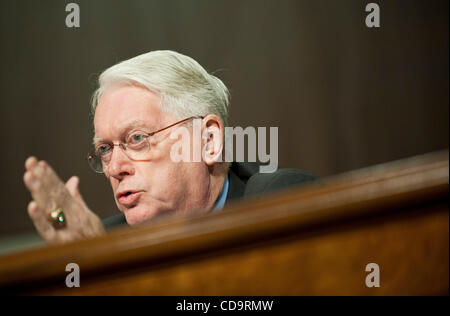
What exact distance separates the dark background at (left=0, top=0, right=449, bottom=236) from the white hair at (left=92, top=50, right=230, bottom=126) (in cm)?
11

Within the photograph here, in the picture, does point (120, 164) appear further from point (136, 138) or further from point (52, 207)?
point (52, 207)

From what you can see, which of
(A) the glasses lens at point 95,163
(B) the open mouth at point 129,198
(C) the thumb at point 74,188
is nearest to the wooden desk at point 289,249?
(C) the thumb at point 74,188

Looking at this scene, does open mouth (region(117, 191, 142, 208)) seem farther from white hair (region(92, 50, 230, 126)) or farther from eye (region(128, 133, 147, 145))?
white hair (region(92, 50, 230, 126))

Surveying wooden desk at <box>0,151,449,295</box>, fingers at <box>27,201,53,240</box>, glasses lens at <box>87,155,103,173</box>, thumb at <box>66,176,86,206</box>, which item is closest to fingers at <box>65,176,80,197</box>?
thumb at <box>66,176,86,206</box>

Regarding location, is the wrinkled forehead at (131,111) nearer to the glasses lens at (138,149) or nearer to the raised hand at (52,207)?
the glasses lens at (138,149)

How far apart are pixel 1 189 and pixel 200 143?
0.79 m

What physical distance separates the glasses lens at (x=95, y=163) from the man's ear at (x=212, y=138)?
0.29 meters

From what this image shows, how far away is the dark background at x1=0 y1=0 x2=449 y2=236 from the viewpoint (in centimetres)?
161

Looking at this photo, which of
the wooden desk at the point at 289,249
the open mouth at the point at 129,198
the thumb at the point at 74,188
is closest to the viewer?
the wooden desk at the point at 289,249

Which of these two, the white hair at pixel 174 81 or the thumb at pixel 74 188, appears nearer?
the thumb at pixel 74 188

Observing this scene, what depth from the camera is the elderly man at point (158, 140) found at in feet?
4.23

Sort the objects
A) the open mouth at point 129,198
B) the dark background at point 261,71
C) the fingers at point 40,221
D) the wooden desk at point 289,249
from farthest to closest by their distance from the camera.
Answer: the dark background at point 261,71, the open mouth at point 129,198, the fingers at point 40,221, the wooden desk at point 289,249

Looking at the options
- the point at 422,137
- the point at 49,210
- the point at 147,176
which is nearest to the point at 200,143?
the point at 147,176

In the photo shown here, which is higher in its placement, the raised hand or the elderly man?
the elderly man
